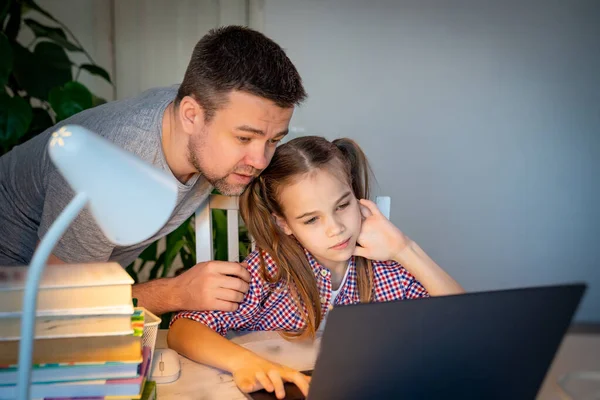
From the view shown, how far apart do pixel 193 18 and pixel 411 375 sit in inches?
99.4

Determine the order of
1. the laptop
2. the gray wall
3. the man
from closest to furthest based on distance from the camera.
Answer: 1. the laptop
2. the man
3. the gray wall

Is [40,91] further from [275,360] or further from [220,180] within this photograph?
[275,360]

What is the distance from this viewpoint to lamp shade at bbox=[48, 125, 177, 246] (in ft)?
1.98

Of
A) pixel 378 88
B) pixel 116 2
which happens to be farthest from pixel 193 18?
pixel 378 88

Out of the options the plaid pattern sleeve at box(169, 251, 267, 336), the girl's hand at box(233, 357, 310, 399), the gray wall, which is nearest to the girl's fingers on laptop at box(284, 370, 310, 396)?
the girl's hand at box(233, 357, 310, 399)

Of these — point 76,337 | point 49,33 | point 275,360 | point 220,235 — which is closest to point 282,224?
point 275,360

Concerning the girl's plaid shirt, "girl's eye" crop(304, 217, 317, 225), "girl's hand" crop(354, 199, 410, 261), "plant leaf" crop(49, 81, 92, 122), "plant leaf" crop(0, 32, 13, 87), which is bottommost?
the girl's plaid shirt

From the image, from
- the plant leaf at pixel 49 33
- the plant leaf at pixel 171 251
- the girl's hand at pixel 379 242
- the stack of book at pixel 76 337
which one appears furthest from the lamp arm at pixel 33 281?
the plant leaf at pixel 49 33

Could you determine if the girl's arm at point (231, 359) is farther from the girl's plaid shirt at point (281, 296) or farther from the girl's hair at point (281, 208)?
the girl's hair at point (281, 208)

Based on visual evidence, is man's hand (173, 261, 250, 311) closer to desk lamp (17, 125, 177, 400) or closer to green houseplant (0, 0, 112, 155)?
desk lamp (17, 125, 177, 400)

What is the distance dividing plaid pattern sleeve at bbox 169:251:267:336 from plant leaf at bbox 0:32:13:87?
1128mm

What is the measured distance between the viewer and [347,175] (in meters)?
1.56

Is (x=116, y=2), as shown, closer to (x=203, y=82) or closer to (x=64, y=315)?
(x=203, y=82)

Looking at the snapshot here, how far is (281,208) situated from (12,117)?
3.55ft
